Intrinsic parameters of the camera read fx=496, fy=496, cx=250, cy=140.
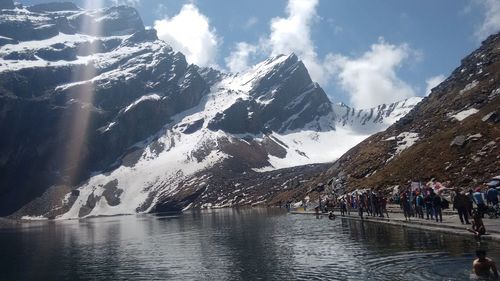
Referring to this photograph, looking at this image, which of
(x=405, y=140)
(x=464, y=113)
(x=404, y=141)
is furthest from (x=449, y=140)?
(x=405, y=140)

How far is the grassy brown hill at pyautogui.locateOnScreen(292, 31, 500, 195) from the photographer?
7833 centimetres

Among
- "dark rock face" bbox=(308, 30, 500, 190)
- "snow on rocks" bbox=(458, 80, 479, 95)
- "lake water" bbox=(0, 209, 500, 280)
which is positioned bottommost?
"lake water" bbox=(0, 209, 500, 280)

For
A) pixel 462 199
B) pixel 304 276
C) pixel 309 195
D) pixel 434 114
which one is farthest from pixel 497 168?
pixel 309 195

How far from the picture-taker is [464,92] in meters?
125

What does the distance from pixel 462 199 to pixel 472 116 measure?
6194 cm

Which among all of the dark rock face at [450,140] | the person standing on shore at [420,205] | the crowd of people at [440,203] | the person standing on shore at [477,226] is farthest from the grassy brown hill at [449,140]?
the person standing on shore at [477,226]

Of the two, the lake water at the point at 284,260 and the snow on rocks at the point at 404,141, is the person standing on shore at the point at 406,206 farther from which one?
the snow on rocks at the point at 404,141

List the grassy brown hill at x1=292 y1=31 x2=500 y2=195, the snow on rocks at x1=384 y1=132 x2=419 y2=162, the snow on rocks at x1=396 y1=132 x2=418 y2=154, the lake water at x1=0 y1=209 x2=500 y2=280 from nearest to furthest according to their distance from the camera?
1. the lake water at x1=0 y1=209 x2=500 y2=280
2. the grassy brown hill at x1=292 y1=31 x2=500 y2=195
3. the snow on rocks at x1=384 y1=132 x2=419 y2=162
4. the snow on rocks at x1=396 y1=132 x2=418 y2=154

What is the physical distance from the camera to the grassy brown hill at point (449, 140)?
7833 centimetres

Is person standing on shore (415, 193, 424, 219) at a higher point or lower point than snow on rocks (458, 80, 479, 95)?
lower

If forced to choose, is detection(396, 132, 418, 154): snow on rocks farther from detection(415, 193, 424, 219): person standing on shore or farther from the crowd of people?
detection(415, 193, 424, 219): person standing on shore

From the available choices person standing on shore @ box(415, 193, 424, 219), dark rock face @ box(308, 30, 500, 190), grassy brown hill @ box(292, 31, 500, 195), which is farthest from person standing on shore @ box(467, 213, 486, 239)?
grassy brown hill @ box(292, 31, 500, 195)

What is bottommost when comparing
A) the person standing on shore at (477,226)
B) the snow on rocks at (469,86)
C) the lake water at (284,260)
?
the lake water at (284,260)

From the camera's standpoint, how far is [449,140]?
301 feet
